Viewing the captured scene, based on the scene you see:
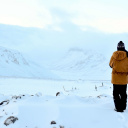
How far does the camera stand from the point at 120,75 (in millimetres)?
4988

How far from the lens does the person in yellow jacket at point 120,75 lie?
495 centimetres

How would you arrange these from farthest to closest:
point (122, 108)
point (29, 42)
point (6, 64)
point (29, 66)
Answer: point (29, 42) → point (29, 66) → point (6, 64) → point (122, 108)

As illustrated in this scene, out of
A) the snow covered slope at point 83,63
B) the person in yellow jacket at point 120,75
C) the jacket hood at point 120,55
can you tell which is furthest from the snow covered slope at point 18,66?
the jacket hood at point 120,55

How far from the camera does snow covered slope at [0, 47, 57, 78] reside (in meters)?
25.6

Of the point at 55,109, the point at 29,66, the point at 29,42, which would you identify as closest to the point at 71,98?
the point at 55,109

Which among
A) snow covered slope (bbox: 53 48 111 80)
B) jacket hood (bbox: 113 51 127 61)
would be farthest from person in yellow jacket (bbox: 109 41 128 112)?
snow covered slope (bbox: 53 48 111 80)

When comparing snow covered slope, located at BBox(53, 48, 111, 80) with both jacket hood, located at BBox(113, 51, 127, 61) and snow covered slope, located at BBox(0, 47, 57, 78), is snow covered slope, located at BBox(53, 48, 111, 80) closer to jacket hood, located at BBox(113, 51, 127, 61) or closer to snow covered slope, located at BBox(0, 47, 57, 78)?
snow covered slope, located at BBox(0, 47, 57, 78)

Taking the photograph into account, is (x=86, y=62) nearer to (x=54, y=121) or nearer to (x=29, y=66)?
(x=29, y=66)

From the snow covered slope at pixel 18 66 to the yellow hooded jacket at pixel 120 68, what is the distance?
20.5 metres

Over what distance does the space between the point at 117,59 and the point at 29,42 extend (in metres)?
53.8

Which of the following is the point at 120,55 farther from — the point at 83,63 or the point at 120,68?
the point at 83,63

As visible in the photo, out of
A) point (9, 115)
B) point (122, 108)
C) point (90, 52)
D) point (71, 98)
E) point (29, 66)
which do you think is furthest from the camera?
point (90, 52)

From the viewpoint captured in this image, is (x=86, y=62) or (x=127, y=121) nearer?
(x=127, y=121)

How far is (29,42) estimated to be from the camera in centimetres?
5772
